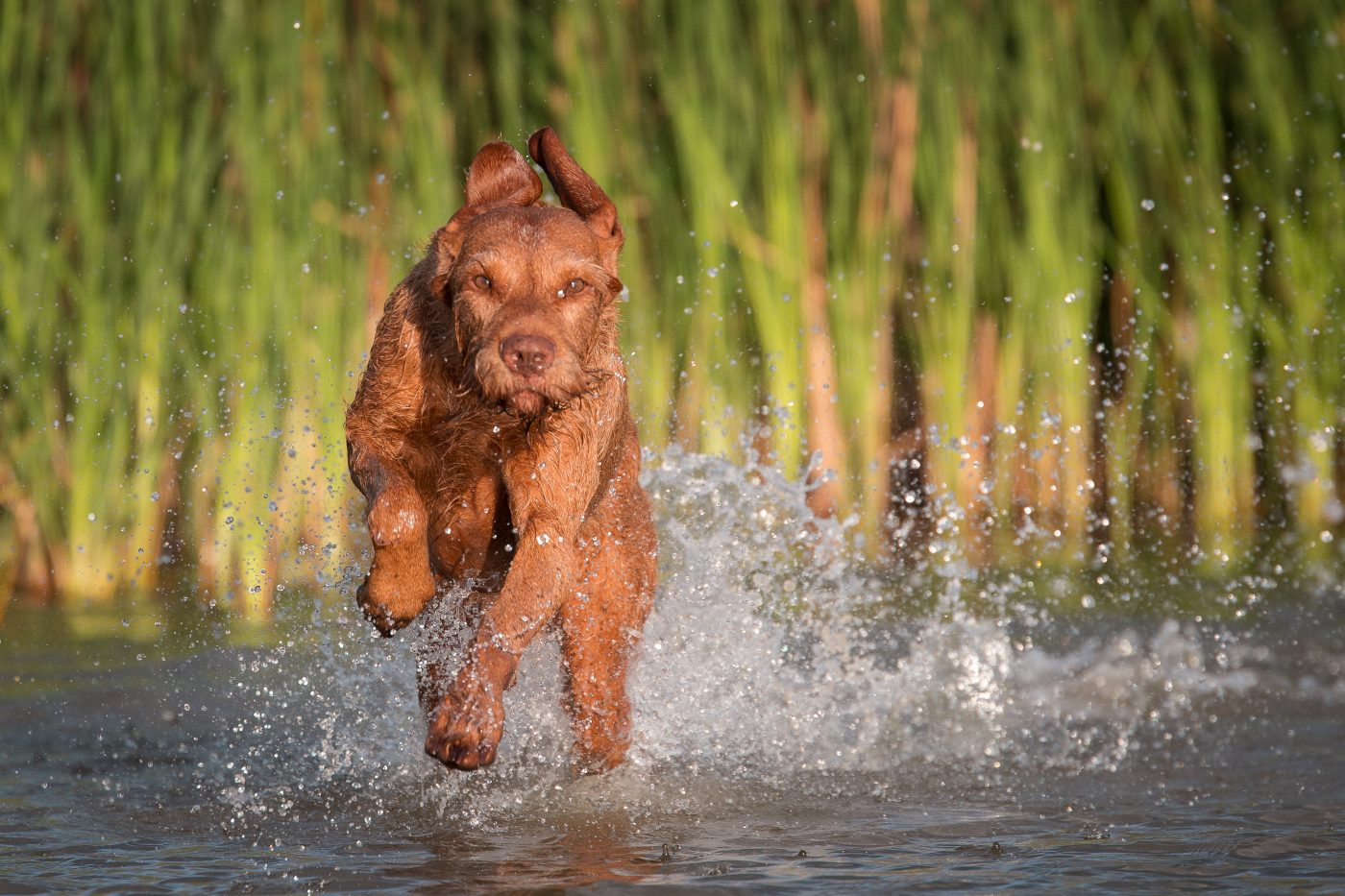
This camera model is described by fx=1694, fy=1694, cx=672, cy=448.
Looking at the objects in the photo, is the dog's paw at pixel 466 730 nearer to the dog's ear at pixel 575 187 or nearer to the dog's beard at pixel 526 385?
the dog's beard at pixel 526 385

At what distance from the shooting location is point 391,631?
4352 mm

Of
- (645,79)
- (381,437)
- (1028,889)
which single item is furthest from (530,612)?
(645,79)

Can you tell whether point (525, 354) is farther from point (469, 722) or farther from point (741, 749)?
point (741, 749)

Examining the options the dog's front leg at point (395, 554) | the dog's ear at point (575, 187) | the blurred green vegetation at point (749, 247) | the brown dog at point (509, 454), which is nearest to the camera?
the brown dog at point (509, 454)

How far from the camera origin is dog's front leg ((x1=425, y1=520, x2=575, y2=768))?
12.5 ft

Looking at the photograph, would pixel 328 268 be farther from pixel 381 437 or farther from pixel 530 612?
pixel 530 612

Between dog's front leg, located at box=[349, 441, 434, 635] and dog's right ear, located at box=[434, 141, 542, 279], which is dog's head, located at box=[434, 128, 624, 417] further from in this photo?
dog's front leg, located at box=[349, 441, 434, 635]

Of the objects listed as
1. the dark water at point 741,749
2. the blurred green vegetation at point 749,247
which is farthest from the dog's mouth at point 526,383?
the blurred green vegetation at point 749,247

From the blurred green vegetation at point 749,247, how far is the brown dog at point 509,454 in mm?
2494

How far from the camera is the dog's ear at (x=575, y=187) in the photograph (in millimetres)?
4617

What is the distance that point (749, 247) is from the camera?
25.3ft

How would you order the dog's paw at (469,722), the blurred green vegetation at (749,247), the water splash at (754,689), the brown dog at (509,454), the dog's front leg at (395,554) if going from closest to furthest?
the dog's paw at (469,722), the brown dog at (509,454), the dog's front leg at (395,554), the water splash at (754,689), the blurred green vegetation at (749,247)

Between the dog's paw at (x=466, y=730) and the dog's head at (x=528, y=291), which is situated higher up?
the dog's head at (x=528, y=291)

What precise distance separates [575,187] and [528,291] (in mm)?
702
